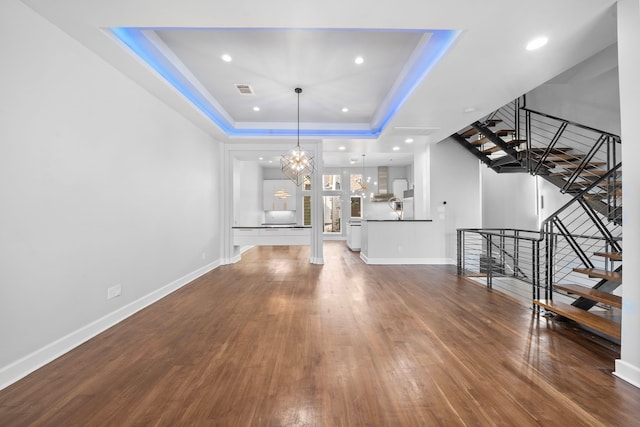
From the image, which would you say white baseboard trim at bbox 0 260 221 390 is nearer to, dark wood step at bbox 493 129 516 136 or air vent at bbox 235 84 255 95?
air vent at bbox 235 84 255 95

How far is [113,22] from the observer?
96.3 inches

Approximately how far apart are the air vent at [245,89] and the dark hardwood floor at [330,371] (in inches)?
129

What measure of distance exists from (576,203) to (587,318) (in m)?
3.61

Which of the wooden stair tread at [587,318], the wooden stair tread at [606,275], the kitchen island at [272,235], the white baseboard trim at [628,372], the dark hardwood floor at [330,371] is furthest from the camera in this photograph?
the kitchen island at [272,235]

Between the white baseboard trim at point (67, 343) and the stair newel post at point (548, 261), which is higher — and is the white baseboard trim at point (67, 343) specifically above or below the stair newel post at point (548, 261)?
below

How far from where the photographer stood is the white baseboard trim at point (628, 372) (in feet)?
6.42

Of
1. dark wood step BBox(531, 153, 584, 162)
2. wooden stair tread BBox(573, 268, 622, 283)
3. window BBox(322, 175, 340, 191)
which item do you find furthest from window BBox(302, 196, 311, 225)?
wooden stair tread BBox(573, 268, 622, 283)

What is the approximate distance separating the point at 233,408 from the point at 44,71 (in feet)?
9.79

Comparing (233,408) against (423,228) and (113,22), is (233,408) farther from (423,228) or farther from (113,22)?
(423,228)

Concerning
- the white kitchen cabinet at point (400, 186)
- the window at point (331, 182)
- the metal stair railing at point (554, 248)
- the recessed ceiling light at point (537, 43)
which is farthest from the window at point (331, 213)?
the recessed ceiling light at point (537, 43)

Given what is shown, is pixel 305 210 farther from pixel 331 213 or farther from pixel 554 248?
pixel 554 248

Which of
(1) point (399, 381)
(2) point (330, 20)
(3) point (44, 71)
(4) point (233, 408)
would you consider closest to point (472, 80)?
(2) point (330, 20)

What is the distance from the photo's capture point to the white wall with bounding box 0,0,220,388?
2.10 m

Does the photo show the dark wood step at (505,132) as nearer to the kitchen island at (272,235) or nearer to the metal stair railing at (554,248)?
the metal stair railing at (554,248)
